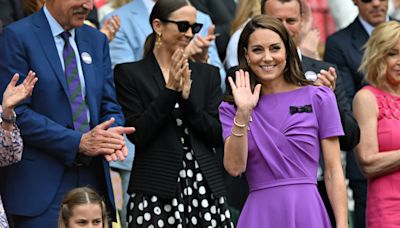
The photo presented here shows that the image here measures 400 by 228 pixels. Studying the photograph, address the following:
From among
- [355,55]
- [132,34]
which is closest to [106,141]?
[132,34]

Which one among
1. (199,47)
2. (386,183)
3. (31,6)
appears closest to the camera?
(386,183)

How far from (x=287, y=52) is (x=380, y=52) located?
160 centimetres

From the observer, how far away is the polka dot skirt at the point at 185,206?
796cm

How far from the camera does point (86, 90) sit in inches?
312

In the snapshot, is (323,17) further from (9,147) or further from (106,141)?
(9,147)

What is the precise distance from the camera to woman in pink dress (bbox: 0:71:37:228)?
714 centimetres

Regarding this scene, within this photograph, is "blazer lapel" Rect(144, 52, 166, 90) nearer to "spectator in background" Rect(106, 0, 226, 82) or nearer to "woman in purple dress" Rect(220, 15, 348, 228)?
"spectator in background" Rect(106, 0, 226, 82)

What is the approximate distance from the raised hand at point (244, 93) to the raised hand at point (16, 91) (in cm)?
128

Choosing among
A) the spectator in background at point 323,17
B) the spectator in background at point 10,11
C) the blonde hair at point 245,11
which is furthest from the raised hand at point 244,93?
the spectator in background at point 323,17

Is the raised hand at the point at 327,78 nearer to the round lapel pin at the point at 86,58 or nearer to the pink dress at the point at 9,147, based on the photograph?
the round lapel pin at the point at 86,58

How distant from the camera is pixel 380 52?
28.3 ft

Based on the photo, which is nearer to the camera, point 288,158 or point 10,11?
point 288,158

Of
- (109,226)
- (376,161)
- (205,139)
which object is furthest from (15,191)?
(376,161)

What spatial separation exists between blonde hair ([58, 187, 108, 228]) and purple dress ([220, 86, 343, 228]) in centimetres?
92
